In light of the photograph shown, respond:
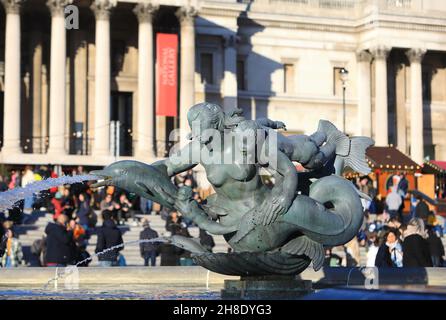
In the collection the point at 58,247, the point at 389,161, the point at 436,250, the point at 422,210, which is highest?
the point at 389,161

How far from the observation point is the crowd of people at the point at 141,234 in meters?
16.0

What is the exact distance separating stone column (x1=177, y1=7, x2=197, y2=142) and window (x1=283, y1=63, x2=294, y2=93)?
9.95m

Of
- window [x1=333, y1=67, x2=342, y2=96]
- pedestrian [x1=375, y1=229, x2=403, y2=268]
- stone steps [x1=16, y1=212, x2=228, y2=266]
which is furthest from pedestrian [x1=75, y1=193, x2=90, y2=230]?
window [x1=333, y1=67, x2=342, y2=96]

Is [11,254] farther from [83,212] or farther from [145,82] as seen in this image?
[145,82]

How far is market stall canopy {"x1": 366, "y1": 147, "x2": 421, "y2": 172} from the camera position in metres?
41.7

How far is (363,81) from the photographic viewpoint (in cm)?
5619

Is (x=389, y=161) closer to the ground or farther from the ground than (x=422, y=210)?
farther from the ground

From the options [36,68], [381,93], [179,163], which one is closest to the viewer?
[179,163]

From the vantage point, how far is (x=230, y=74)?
2029 inches

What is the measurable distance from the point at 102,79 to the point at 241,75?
10.9 m

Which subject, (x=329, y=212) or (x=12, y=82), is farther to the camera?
(x=12, y=82)

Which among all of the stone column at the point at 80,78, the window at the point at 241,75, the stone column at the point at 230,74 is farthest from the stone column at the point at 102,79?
the window at the point at 241,75

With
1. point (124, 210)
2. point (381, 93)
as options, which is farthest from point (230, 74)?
point (124, 210)

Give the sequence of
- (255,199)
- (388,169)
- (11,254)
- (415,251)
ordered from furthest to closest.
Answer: (388,169) < (11,254) < (415,251) < (255,199)
